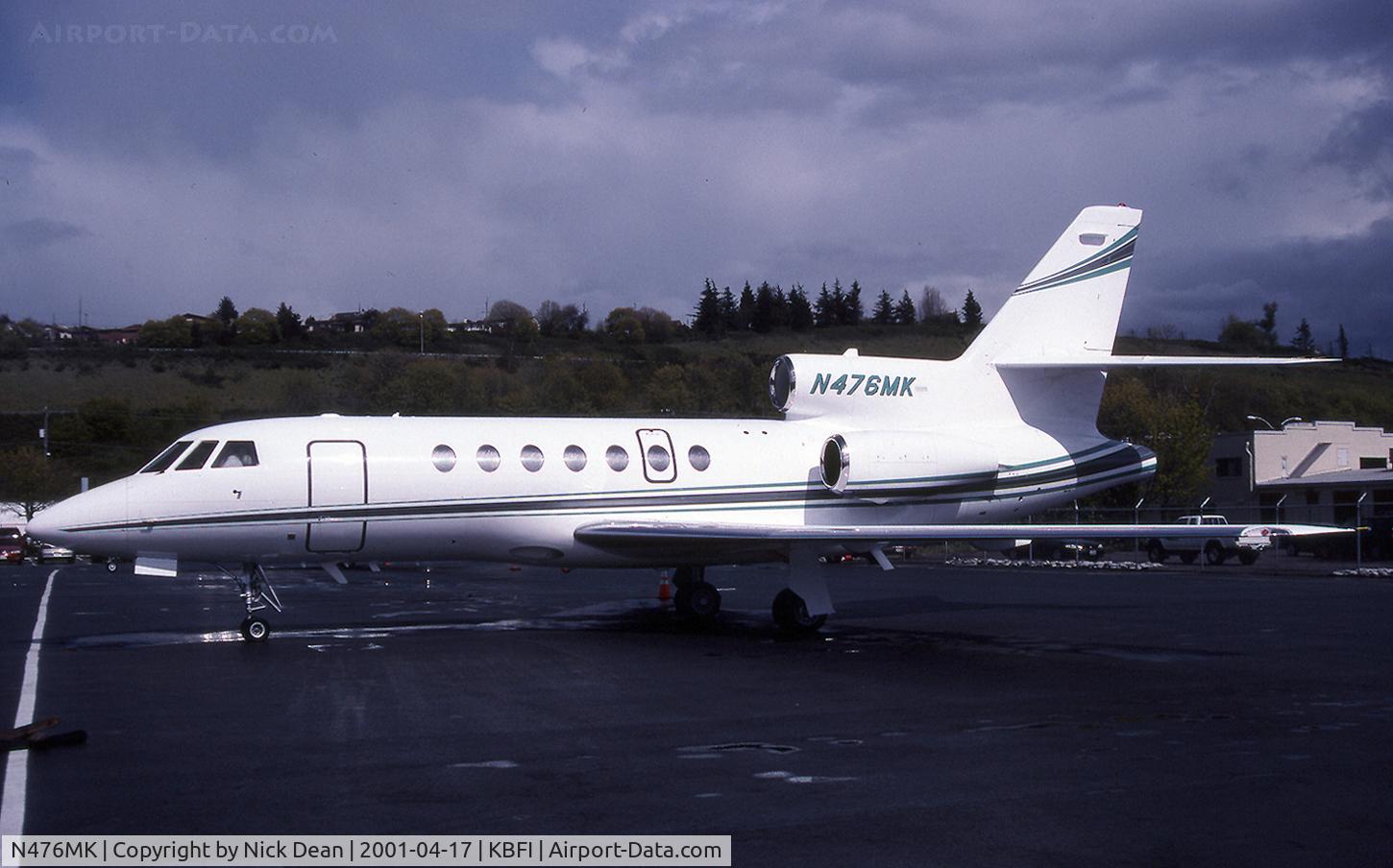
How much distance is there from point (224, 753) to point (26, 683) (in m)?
5.16

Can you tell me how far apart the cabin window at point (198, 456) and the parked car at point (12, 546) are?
47.1 metres

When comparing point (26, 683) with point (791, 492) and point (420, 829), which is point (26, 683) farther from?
point (791, 492)

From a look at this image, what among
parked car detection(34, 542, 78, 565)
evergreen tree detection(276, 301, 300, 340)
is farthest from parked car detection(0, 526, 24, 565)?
evergreen tree detection(276, 301, 300, 340)

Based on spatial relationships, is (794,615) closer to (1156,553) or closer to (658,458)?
(658,458)

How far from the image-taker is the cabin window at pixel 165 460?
53.3 ft

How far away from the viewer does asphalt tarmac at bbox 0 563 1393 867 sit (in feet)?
22.5

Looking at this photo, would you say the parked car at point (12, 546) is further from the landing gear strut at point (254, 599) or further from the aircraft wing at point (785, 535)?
the aircraft wing at point (785, 535)

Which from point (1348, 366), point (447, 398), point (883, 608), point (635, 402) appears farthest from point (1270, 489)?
point (1348, 366)

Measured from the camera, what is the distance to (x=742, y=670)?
14.0 m

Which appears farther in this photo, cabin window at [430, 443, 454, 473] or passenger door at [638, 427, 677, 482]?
passenger door at [638, 427, 677, 482]

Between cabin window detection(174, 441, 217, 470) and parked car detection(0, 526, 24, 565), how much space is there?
154 feet

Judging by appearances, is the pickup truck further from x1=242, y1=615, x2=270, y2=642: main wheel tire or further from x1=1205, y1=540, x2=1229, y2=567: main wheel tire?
x1=242, y1=615, x2=270, y2=642: main wheel tire

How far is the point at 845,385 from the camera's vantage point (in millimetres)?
20156

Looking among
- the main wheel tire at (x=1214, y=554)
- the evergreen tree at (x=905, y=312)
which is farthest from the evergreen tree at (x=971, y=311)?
the main wheel tire at (x=1214, y=554)
